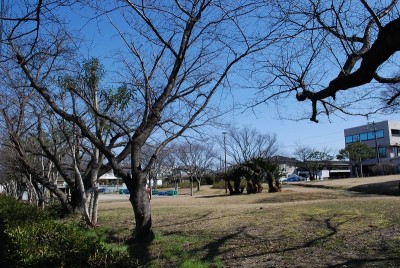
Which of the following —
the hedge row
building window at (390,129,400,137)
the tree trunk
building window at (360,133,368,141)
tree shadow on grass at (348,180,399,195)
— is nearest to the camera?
the hedge row

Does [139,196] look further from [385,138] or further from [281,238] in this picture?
[385,138]

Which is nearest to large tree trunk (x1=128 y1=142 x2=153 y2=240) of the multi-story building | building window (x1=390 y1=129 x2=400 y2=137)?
the multi-story building

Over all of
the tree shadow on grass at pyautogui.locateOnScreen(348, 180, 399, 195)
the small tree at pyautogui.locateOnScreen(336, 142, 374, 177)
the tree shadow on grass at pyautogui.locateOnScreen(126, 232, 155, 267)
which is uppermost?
the small tree at pyautogui.locateOnScreen(336, 142, 374, 177)

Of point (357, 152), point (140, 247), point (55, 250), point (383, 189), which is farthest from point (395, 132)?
point (55, 250)

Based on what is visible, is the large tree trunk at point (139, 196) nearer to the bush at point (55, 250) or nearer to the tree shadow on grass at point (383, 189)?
the bush at point (55, 250)

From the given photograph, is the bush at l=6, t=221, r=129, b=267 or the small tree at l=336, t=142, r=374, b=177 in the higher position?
the small tree at l=336, t=142, r=374, b=177

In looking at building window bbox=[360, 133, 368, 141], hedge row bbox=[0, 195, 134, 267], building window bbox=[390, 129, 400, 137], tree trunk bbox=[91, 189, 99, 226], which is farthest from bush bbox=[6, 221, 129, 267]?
building window bbox=[360, 133, 368, 141]

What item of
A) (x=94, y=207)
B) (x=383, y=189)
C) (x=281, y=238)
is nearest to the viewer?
(x=281, y=238)

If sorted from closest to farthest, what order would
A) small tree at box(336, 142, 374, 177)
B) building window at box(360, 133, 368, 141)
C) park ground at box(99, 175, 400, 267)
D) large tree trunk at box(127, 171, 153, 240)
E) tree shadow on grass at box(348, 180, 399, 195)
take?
park ground at box(99, 175, 400, 267) < large tree trunk at box(127, 171, 153, 240) < tree shadow on grass at box(348, 180, 399, 195) < small tree at box(336, 142, 374, 177) < building window at box(360, 133, 368, 141)

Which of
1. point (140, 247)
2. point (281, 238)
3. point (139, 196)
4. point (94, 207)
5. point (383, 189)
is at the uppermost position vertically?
point (139, 196)

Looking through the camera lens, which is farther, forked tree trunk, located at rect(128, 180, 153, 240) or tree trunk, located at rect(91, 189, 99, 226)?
tree trunk, located at rect(91, 189, 99, 226)

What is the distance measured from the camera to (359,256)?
8.05 m

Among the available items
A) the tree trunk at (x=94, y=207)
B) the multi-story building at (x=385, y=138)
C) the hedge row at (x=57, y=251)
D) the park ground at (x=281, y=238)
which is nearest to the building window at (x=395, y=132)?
the multi-story building at (x=385, y=138)

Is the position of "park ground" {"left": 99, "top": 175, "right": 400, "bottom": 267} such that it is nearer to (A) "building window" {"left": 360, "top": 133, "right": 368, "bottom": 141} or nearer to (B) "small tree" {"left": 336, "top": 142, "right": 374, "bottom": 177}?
(B) "small tree" {"left": 336, "top": 142, "right": 374, "bottom": 177}
